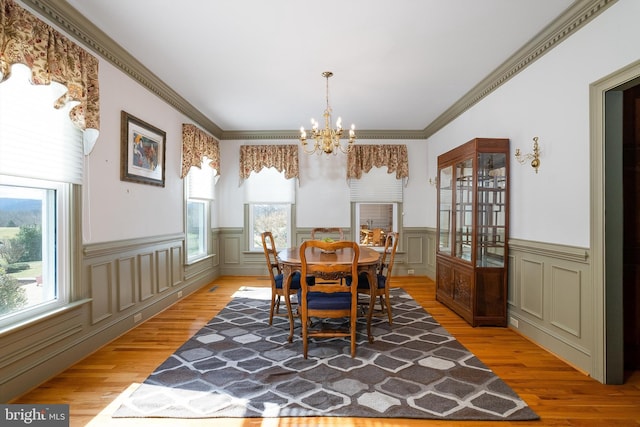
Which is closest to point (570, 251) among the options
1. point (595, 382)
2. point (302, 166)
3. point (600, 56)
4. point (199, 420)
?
point (595, 382)

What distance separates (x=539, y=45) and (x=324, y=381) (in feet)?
11.1

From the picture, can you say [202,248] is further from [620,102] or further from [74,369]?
[620,102]

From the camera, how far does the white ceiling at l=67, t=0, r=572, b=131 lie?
2.45 m

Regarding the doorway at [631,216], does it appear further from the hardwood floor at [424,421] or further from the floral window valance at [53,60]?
the floral window valance at [53,60]

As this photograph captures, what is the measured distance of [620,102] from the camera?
231 cm

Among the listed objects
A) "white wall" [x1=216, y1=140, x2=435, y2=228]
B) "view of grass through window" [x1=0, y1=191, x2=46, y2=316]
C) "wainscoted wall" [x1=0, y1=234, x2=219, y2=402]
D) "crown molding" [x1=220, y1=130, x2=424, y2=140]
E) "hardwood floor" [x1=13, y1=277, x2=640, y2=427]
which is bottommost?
"hardwood floor" [x1=13, y1=277, x2=640, y2=427]

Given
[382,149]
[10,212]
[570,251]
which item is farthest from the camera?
[382,149]

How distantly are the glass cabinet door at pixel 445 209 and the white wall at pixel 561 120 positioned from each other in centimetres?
79

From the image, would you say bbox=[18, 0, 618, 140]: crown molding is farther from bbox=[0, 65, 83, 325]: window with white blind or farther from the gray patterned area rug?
the gray patterned area rug

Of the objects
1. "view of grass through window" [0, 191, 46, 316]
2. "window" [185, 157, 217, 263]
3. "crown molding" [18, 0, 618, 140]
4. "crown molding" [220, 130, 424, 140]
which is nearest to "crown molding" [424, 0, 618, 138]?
"crown molding" [18, 0, 618, 140]

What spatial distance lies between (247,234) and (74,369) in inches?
148

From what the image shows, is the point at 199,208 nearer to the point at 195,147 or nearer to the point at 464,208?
the point at 195,147

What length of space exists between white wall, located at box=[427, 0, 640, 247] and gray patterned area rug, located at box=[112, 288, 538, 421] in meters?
1.38

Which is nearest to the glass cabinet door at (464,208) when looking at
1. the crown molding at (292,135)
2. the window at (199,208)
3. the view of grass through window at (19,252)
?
the crown molding at (292,135)
